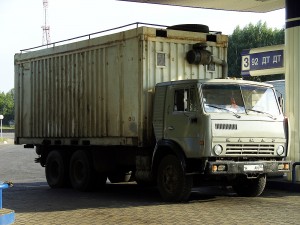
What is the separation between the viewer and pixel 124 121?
42.3 ft

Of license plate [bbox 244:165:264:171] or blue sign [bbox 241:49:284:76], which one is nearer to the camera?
license plate [bbox 244:165:264:171]

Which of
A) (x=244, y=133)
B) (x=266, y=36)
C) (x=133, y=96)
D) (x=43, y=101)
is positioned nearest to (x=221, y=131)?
(x=244, y=133)

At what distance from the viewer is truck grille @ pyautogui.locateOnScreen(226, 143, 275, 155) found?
36.5ft

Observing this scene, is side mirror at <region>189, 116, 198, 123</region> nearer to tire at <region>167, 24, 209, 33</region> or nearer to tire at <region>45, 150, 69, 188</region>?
tire at <region>167, 24, 209, 33</region>

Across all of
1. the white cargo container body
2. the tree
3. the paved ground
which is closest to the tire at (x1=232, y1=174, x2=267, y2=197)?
the paved ground

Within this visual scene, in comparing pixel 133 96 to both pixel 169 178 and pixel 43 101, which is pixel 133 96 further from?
pixel 43 101

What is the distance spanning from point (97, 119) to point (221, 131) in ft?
12.6

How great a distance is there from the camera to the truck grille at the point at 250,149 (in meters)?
11.1

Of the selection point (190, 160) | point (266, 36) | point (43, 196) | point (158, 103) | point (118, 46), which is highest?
point (266, 36)

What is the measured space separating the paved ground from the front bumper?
636mm

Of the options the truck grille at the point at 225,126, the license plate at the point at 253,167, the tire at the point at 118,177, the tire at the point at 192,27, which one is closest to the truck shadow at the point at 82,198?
the tire at the point at 118,177

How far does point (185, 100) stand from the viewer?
1156cm

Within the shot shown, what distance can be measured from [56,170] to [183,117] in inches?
208

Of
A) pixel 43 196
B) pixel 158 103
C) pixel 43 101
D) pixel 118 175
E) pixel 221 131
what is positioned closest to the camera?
pixel 221 131
